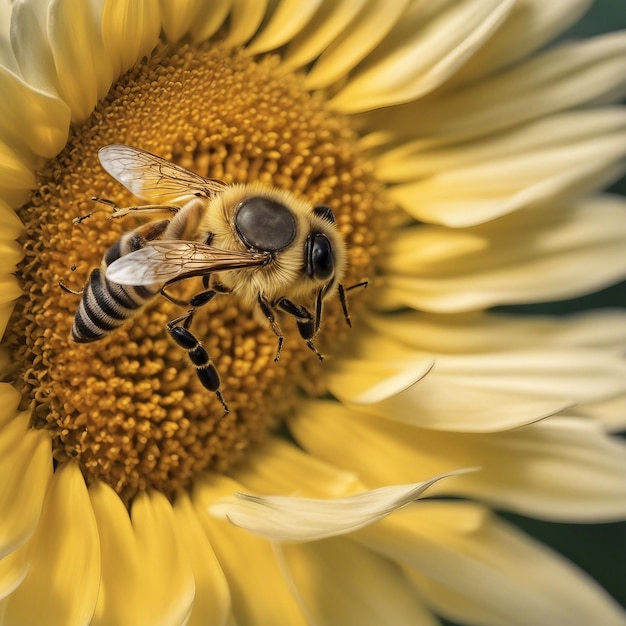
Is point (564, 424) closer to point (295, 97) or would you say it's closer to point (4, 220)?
point (295, 97)

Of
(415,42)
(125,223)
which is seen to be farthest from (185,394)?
(415,42)

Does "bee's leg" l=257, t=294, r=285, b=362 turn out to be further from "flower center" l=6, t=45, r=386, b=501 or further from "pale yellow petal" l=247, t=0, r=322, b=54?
"pale yellow petal" l=247, t=0, r=322, b=54

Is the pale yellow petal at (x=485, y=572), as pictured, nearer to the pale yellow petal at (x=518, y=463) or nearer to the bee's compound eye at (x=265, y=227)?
the pale yellow petal at (x=518, y=463)

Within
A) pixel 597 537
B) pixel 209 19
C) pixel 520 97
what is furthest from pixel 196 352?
pixel 597 537

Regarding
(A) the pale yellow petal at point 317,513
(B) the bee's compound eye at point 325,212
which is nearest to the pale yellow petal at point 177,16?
(B) the bee's compound eye at point 325,212

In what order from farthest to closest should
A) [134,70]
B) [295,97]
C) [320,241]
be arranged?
[295,97] → [134,70] → [320,241]

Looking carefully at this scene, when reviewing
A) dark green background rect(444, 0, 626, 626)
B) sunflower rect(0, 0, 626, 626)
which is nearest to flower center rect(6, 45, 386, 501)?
sunflower rect(0, 0, 626, 626)
